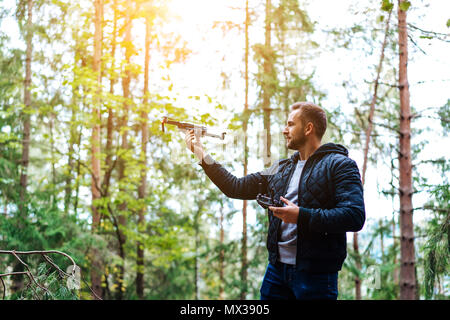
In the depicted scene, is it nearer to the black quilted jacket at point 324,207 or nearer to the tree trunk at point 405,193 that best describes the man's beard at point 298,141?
the black quilted jacket at point 324,207

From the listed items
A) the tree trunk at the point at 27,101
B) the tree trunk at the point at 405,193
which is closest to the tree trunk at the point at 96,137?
the tree trunk at the point at 27,101

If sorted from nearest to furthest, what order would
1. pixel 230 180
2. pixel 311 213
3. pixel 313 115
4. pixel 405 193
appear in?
pixel 311 213 < pixel 313 115 < pixel 230 180 < pixel 405 193

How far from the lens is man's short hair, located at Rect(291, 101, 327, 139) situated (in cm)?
235

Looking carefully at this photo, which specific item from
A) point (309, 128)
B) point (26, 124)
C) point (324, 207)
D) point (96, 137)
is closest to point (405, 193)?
point (309, 128)

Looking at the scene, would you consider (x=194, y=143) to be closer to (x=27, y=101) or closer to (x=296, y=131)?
(x=296, y=131)

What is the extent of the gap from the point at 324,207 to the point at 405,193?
16.3 feet

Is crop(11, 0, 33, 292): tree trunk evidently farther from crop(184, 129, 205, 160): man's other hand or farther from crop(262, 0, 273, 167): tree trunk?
crop(184, 129, 205, 160): man's other hand

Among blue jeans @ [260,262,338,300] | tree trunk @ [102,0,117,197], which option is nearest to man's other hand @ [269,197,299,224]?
blue jeans @ [260,262,338,300]

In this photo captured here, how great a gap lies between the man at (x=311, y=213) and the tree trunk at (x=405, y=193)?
475cm

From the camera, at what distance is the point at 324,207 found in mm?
2139

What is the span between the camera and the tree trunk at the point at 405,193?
21.1ft

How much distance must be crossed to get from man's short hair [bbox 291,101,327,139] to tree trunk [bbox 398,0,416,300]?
187 inches
